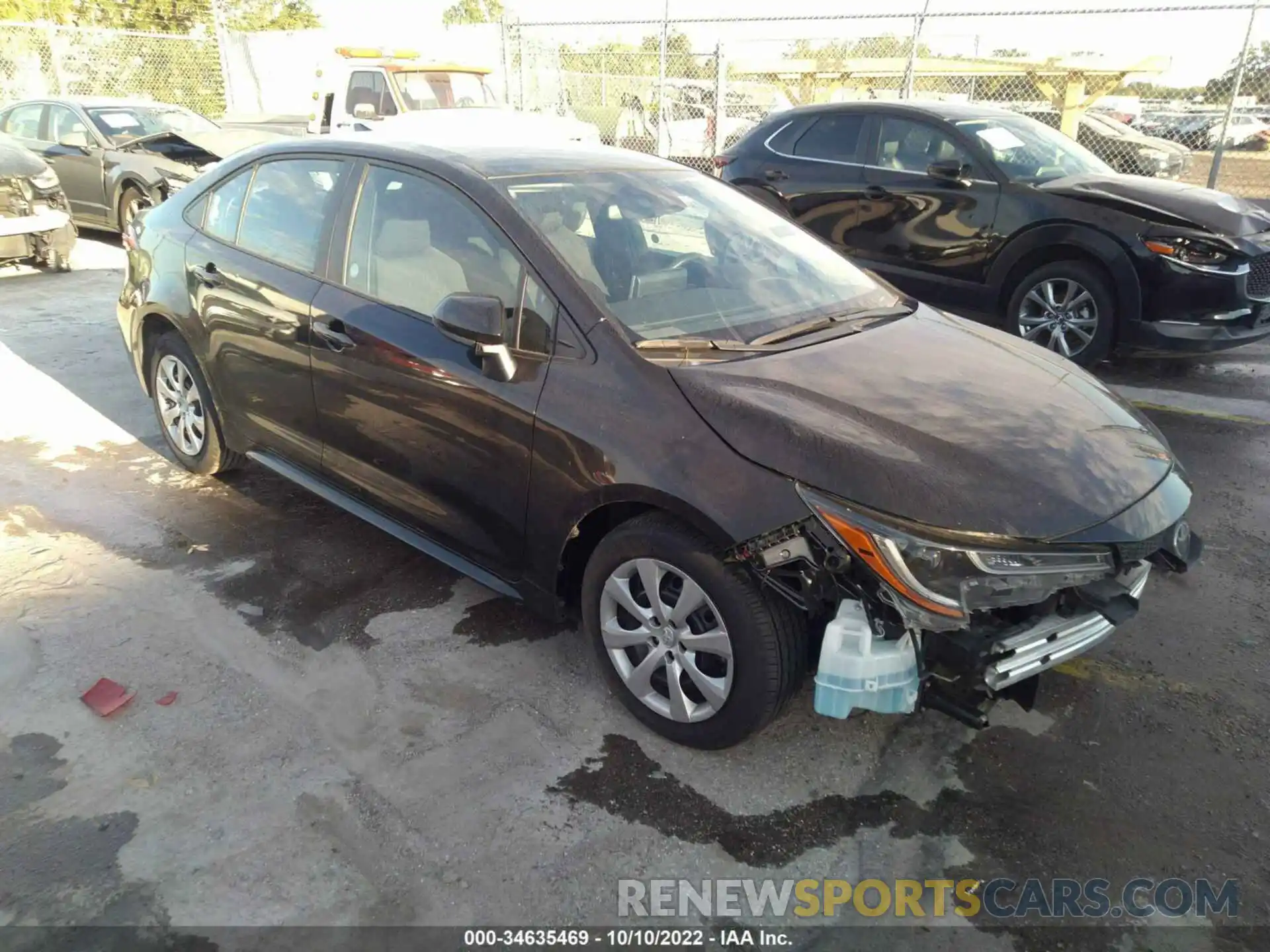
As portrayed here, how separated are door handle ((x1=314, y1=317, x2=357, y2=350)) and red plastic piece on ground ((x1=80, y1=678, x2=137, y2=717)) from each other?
55.2 inches

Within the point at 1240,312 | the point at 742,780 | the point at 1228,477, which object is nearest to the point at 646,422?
the point at 742,780

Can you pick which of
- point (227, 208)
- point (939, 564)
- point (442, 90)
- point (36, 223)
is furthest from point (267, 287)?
point (442, 90)

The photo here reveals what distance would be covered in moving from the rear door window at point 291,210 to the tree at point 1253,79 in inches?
421

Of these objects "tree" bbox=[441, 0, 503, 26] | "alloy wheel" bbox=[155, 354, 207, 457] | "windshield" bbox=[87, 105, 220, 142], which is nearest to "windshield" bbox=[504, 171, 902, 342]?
"alloy wheel" bbox=[155, 354, 207, 457]

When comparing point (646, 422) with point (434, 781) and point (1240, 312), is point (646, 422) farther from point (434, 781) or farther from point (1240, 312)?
point (1240, 312)

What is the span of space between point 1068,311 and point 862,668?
4950 mm

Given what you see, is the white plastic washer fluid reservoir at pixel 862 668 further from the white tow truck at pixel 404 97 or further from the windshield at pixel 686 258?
the white tow truck at pixel 404 97

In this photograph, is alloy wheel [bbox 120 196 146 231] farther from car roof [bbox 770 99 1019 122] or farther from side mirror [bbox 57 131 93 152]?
car roof [bbox 770 99 1019 122]

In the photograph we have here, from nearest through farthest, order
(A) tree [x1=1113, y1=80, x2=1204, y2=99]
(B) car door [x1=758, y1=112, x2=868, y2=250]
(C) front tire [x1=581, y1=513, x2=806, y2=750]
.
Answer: (C) front tire [x1=581, y1=513, x2=806, y2=750] → (B) car door [x1=758, y1=112, x2=868, y2=250] → (A) tree [x1=1113, y1=80, x2=1204, y2=99]

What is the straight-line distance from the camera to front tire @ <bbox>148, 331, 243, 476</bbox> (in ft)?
14.6

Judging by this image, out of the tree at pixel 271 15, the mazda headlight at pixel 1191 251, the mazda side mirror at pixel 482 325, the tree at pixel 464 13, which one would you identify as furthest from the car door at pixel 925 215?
the tree at pixel 464 13

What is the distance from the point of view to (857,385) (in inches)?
110

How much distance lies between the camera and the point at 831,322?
3295 millimetres

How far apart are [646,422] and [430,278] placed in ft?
3.64
